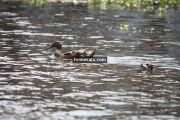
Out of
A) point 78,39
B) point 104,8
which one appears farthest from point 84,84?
point 104,8

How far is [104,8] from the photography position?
47.3m

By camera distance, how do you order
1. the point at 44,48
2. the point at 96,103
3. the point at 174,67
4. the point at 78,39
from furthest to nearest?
1. the point at 78,39
2. the point at 44,48
3. the point at 174,67
4. the point at 96,103

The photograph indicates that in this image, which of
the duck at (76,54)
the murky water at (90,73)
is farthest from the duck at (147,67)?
the duck at (76,54)

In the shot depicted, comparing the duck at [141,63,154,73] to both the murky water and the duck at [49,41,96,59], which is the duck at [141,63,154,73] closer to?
the murky water

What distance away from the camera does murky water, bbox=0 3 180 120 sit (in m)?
14.6

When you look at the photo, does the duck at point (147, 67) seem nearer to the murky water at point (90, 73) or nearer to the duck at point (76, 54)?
the murky water at point (90, 73)

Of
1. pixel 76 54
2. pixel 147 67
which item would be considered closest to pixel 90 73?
pixel 147 67

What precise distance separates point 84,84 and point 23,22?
18143mm

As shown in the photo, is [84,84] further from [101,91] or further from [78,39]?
[78,39]

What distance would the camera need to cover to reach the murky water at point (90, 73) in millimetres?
14648

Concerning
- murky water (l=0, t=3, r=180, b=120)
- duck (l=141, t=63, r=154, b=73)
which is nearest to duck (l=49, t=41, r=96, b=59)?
murky water (l=0, t=3, r=180, b=120)

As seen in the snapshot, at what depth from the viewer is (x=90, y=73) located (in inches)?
771

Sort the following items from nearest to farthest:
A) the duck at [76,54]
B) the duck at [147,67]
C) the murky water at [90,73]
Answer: the murky water at [90,73] < the duck at [147,67] < the duck at [76,54]

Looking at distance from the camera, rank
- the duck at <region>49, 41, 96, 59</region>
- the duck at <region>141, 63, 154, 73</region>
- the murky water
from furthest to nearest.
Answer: the duck at <region>49, 41, 96, 59</region>
the duck at <region>141, 63, 154, 73</region>
the murky water
